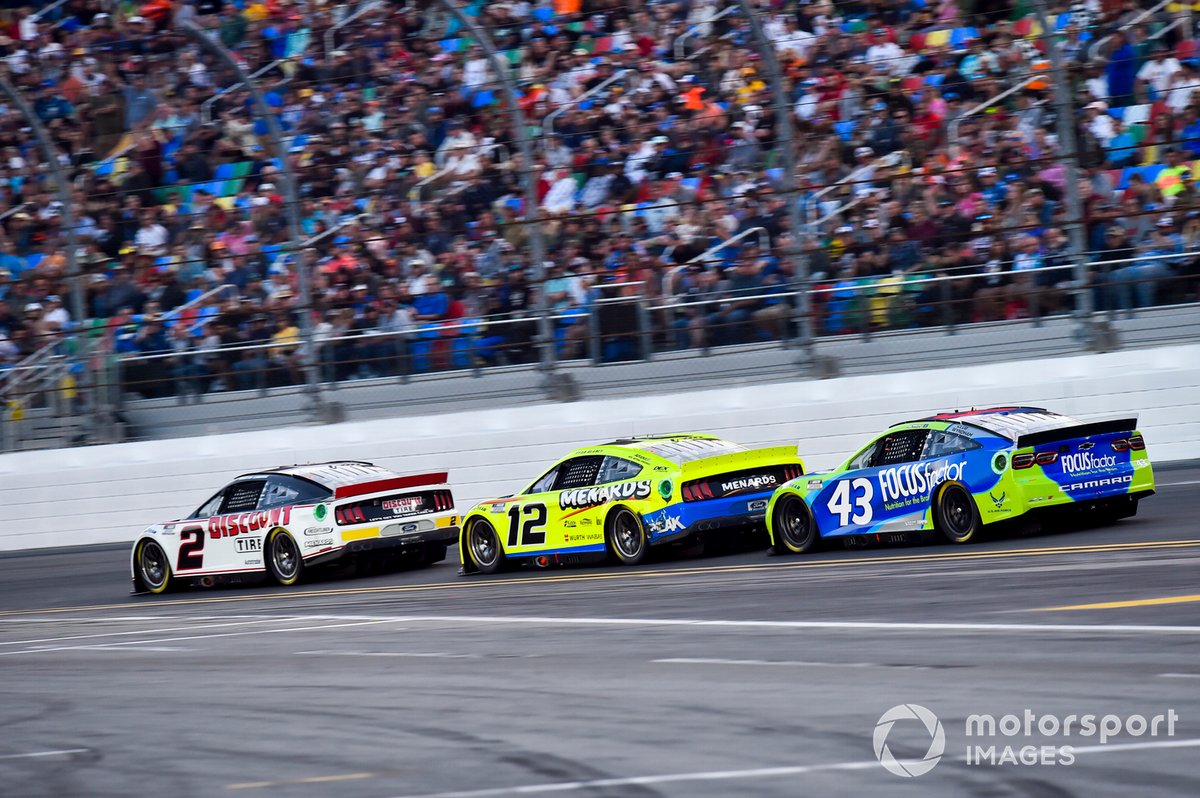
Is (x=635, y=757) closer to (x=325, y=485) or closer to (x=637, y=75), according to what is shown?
(x=325, y=485)

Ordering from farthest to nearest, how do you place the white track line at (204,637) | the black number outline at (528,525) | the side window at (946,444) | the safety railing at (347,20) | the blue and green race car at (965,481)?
1. the safety railing at (347,20)
2. the black number outline at (528,525)
3. the side window at (946,444)
4. the blue and green race car at (965,481)
5. the white track line at (204,637)

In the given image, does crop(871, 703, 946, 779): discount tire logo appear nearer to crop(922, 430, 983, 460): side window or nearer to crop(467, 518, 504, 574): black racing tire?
crop(922, 430, 983, 460): side window

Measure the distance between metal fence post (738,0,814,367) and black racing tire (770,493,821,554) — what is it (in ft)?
18.6

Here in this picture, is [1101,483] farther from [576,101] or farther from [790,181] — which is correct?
[576,101]

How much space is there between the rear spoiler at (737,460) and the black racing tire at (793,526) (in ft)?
1.96

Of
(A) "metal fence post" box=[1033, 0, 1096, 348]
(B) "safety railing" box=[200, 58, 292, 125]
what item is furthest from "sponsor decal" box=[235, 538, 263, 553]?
(A) "metal fence post" box=[1033, 0, 1096, 348]

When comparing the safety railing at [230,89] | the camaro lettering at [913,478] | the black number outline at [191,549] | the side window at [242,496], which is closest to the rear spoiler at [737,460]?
the camaro lettering at [913,478]

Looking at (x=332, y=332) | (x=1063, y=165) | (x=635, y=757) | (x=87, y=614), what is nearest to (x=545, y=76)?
(x=332, y=332)

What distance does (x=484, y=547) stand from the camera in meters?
15.3

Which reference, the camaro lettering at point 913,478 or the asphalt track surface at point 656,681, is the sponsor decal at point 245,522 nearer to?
the asphalt track surface at point 656,681

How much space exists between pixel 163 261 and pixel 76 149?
2.98m

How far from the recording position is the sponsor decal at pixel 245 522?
52.1 feet

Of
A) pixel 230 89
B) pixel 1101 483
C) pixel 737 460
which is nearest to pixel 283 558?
pixel 737 460

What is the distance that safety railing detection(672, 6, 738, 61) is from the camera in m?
20.9
